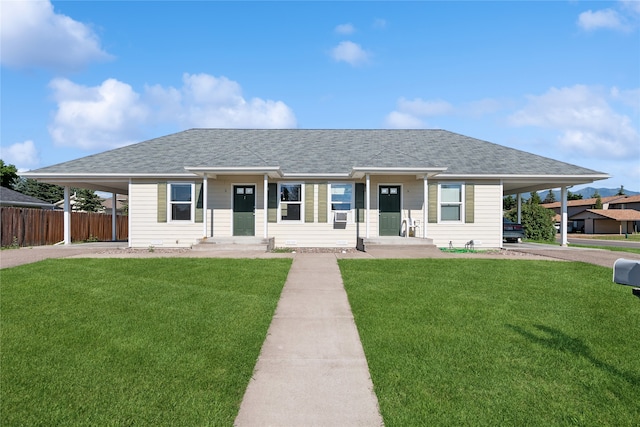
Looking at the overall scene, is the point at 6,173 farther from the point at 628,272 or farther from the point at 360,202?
the point at 628,272

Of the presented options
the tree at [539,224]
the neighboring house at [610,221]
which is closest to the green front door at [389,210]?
the tree at [539,224]

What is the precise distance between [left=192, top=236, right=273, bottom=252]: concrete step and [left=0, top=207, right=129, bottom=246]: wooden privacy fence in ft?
30.3

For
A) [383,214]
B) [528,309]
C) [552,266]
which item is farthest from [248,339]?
[383,214]

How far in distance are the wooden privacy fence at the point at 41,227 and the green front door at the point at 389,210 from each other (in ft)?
51.6

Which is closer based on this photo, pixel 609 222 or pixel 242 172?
pixel 242 172

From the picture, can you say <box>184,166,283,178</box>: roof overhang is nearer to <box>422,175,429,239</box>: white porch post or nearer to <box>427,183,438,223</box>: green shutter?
<box>422,175,429,239</box>: white porch post

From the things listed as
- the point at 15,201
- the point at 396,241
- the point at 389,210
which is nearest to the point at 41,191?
the point at 15,201

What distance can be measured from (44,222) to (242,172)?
36.0 feet

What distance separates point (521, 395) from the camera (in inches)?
118

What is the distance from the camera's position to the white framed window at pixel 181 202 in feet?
47.9

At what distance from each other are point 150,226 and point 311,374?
519 inches

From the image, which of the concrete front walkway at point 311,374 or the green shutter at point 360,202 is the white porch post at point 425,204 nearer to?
the green shutter at point 360,202

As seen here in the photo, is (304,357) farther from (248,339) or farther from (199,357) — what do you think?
(199,357)

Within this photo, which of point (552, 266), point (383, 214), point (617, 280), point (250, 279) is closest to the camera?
point (617, 280)
